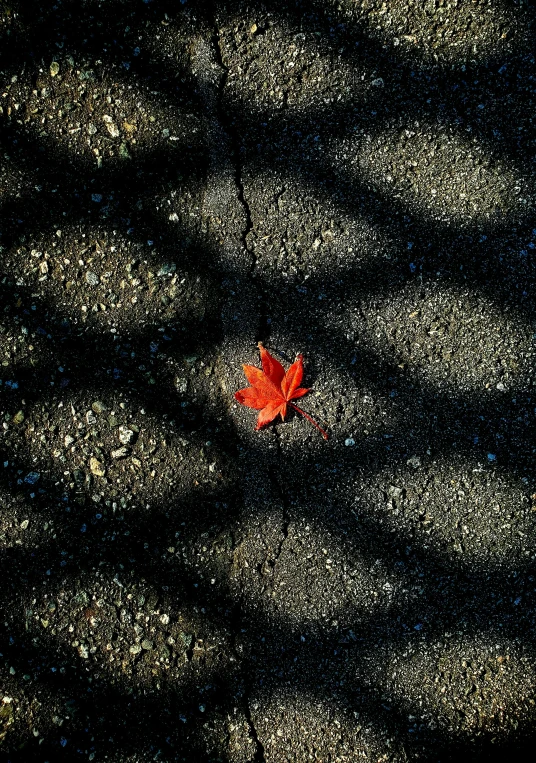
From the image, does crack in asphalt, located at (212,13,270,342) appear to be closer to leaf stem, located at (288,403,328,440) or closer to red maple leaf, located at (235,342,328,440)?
red maple leaf, located at (235,342,328,440)

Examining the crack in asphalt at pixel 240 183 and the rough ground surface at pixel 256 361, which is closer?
the rough ground surface at pixel 256 361

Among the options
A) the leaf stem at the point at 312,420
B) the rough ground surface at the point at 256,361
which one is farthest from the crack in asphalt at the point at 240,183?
the leaf stem at the point at 312,420

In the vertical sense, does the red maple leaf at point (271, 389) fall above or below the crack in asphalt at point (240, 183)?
below

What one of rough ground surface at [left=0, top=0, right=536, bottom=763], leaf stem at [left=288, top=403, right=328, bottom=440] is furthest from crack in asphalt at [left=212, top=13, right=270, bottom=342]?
leaf stem at [left=288, top=403, right=328, bottom=440]

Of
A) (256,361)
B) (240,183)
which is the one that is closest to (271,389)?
(256,361)

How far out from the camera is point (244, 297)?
7.00 ft

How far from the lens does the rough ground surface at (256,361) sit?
6.52 feet

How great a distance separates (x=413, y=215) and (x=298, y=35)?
29.2 inches

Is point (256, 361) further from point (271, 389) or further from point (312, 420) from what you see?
point (312, 420)

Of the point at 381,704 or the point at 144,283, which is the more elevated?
the point at 144,283

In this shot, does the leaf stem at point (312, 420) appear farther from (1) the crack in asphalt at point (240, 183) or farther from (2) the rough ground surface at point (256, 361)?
(1) the crack in asphalt at point (240, 183)

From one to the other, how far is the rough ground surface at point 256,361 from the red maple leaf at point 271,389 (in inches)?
1.8

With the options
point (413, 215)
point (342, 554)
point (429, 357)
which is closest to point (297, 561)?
point (342, 554)

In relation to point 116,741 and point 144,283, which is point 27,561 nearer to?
point 116,741
